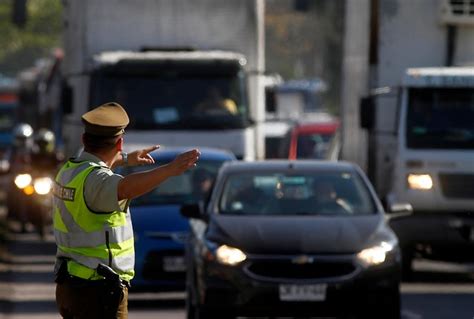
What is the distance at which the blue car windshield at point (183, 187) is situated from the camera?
1672cm

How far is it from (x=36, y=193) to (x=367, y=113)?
6772 mm

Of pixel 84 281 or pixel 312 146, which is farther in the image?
pixel 312 146

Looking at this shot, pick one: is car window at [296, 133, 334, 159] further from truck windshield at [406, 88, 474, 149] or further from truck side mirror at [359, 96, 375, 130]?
truck windshield at [406, 88, 474, 149]

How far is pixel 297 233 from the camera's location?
13.3m

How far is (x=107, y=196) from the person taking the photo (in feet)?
24.8

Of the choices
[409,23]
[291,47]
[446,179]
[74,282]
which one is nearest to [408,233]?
[446,179]

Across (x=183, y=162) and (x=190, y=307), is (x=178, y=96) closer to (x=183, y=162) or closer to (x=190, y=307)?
(x=190, y=307)

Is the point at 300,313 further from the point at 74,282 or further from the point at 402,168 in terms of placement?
the point at 402,168

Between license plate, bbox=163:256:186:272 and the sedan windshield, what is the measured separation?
170 centimetres

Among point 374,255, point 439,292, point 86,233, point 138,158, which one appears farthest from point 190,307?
point 86,233

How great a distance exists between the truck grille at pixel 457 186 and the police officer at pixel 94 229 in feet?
37.0

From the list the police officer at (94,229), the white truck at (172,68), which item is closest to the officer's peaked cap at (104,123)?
the police officer at (94,229)

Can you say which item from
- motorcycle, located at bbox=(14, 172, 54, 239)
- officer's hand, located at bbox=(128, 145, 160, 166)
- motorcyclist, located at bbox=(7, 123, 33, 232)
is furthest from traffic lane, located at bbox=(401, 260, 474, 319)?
officer's hand, located at bbox=(128, 145, 160, 166)

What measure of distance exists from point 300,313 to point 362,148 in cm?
933
